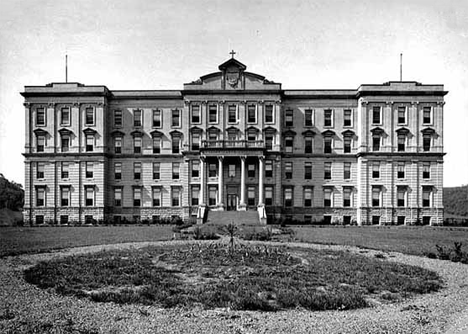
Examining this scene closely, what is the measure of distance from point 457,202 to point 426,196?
43865 mm

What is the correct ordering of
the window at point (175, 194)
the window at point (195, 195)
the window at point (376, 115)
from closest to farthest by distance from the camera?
the window at point (376, 115) < the window at point (195, 195) < the window at point (175, 194)

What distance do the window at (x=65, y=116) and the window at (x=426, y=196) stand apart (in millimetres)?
→ 43957

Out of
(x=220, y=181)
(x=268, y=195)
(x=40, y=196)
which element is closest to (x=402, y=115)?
(x=268, y=195)

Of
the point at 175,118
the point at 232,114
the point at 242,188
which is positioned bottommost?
the point at 242,188

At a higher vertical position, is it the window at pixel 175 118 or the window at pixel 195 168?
the window at pixel 175 118

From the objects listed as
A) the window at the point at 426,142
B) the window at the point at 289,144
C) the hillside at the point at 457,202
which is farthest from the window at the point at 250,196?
the hillside at the point at 457,202

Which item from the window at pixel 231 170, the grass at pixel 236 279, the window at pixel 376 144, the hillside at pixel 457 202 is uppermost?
the window at pixel 376 144

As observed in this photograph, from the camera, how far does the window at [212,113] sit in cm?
4616

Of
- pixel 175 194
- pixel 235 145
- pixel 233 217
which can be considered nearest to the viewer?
pixel 233 217

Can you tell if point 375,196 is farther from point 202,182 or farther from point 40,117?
point 40,117

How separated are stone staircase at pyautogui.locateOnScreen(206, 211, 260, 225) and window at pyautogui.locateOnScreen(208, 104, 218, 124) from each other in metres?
11.5

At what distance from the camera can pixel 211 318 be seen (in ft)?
28.7

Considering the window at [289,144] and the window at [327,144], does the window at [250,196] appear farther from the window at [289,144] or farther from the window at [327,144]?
the window at [327,144]

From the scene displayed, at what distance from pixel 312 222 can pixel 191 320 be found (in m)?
38.7
